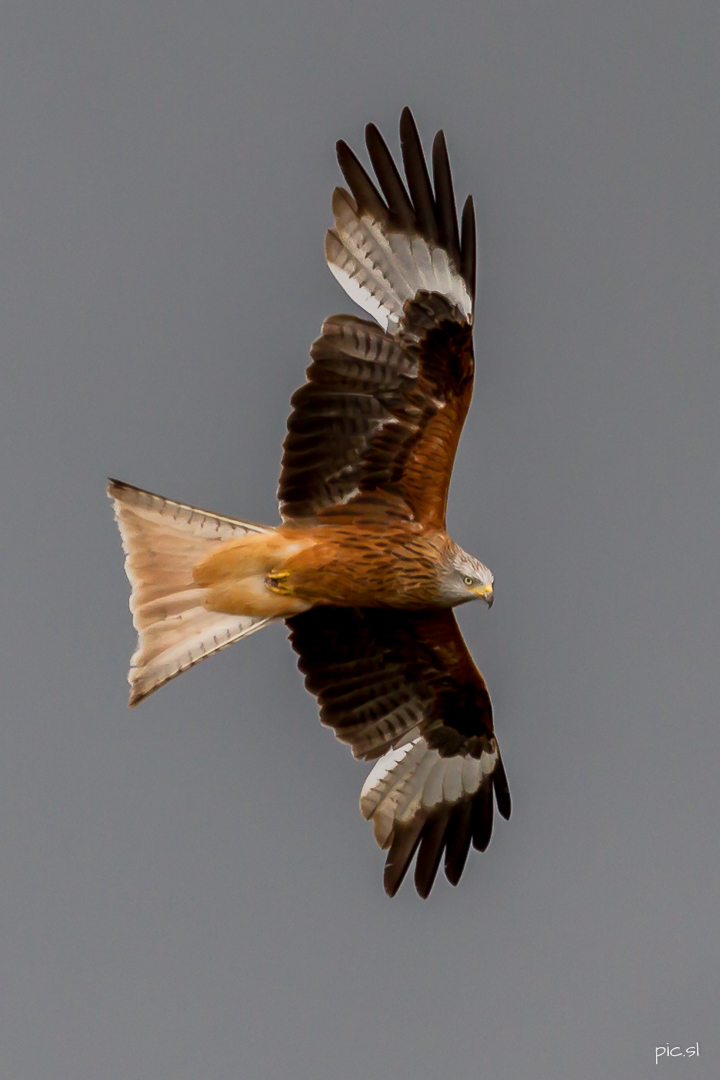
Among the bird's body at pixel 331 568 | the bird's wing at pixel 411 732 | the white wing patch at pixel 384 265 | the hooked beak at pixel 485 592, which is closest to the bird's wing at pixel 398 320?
the white wing patch at pixel 384 265

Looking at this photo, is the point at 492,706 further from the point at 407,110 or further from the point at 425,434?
the point at 407,110

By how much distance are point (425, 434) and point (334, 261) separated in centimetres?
88

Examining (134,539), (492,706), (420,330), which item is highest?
(420,330)

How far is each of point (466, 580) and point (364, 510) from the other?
60 centimetres

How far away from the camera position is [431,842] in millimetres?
9883

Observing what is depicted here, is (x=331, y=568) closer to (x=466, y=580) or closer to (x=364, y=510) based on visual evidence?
(x=364, y=510)

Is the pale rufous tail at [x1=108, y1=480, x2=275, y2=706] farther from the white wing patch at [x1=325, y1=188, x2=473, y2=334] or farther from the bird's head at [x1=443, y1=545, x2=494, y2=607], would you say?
the white wing patch at [x1=325, y1=188, x2=473, y2=334]

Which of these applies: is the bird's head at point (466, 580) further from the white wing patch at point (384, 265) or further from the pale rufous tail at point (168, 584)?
the white wing patch at point (384, 265)

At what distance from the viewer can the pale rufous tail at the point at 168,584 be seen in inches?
359

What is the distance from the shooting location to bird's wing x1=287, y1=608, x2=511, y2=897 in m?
9.65

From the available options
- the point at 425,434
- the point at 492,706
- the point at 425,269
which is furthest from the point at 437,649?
the point at 425,269

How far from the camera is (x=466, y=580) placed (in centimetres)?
886

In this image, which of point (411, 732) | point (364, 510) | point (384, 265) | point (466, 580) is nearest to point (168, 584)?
point (364, 510)

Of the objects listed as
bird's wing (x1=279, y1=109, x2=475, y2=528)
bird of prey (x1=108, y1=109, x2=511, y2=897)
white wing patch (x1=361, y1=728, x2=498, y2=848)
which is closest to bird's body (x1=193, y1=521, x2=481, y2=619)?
bird of prey (x1=108, y1=109, x2=511, y2=897)
